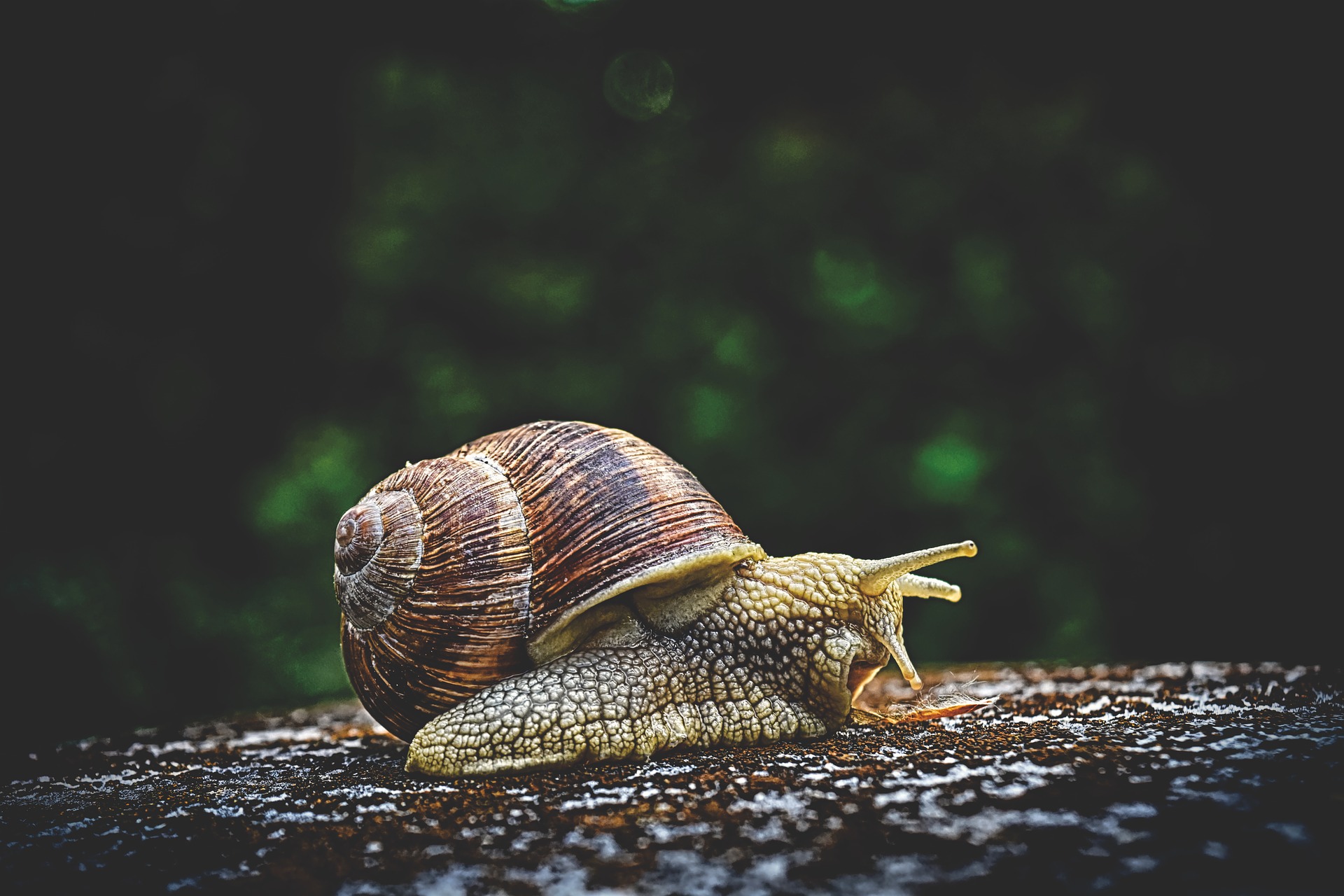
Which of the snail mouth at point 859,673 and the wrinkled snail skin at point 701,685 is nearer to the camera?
the wrinkled snail skin at point 701,685

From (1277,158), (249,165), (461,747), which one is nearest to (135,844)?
(461,747)

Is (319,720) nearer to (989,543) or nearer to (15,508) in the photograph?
(15,508)

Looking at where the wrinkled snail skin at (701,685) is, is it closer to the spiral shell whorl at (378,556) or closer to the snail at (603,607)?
the snail at (603,607)

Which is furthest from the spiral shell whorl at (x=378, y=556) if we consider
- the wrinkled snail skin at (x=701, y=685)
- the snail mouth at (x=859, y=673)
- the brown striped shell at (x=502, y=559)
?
the snail mouth at (x=859, y=673)

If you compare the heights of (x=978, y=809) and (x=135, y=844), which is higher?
(x=135, y=844)

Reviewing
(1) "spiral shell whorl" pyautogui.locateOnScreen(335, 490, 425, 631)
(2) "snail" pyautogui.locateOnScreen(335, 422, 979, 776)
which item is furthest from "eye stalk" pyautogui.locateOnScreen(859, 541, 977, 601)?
(1) "spiral shell whorl" pyautogui.locateOnScreen(335, 490, 425, 631)

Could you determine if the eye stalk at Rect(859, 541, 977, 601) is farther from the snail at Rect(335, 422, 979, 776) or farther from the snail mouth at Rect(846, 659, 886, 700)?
the snail mouth at Rect(846, 659, 886, 700)

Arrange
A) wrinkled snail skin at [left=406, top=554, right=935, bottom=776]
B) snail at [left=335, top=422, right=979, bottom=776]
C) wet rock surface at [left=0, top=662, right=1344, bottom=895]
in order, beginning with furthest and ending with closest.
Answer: snail at [left=335, top=422, right=979, bottom=776] < wrinkled snail skin at [left=406, top=554, right=935, bottom=776] < wet rock surface at [left=0, top=662, right=1344, bottom=895]

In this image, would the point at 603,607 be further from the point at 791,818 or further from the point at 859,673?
the point at 791,818
